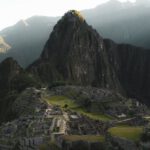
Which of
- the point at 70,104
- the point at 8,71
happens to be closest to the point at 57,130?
the point at 70,104

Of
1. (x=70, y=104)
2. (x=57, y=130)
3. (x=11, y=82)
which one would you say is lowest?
(x=11, y=82)

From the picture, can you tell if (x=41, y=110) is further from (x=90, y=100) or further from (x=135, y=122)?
(x=90, y=100)

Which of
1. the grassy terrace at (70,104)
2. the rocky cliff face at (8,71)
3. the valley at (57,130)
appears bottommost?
the rocky cliff face at (8,71)

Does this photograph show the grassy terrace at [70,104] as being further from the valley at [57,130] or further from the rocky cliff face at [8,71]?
the rocky cliff face at [8,71]

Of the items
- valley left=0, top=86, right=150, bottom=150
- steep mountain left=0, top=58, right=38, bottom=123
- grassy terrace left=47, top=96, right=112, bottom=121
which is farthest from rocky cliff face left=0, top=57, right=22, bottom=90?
valley left=0, top=86, right=150, bottom=150

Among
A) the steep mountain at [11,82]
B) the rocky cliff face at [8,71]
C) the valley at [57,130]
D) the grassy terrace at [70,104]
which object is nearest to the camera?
the valley at [57,130]

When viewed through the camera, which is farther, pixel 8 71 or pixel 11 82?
pixel 8 71

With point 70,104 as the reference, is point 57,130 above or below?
above

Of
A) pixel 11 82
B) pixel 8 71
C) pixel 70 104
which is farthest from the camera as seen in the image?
pixel 8 71

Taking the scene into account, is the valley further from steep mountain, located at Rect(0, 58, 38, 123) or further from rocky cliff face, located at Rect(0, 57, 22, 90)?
rocky cliff face, located at Rect(0, 57, 22, 90)

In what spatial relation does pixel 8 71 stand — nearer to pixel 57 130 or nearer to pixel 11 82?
pixel 11 82

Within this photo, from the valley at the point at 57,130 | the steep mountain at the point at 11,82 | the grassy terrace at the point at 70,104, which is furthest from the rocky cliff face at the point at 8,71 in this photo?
the valley at the point at 57,130

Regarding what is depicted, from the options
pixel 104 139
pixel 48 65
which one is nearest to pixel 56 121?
pixel 104 139
